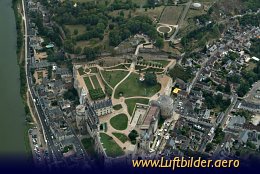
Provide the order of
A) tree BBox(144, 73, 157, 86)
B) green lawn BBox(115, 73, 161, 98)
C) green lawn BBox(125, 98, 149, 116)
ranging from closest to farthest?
green lawn BBox(125, 98, 149, 116), green lawn BBox(115, 73, 161, 98), tree BBox(144, 73, 157, 86)

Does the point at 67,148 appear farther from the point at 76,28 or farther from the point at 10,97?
the point at 76,28

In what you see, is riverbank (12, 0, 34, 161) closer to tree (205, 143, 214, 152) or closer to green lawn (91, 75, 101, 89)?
green lawn (91, 75, 101, 89)

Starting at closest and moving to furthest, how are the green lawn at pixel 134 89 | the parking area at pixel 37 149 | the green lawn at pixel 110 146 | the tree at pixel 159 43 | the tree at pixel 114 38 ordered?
1. the green lawn at pixel 110 146
2. the parking area at pixel 37 149
3. the green lawn at pixel 134 89
4. the tree at pixel 159 43
5. the tree at pixel 114 38

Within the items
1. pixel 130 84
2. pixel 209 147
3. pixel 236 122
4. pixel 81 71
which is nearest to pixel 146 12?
pixel 81 71

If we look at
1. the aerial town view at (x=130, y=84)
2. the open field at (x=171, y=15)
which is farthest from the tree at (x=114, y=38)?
the open field at (x=171, y=15)

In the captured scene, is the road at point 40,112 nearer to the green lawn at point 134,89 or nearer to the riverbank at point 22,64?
the riverbank at point 22,64

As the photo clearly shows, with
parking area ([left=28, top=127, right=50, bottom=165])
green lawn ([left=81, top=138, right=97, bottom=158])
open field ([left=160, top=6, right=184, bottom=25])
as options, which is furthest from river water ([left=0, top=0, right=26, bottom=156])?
open field ([left=160, top=6, right=184, bottom=25])

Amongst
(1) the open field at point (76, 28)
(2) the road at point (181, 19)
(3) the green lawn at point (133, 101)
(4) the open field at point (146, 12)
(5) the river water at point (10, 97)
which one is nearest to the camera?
(5) the river water at point (10, 97)

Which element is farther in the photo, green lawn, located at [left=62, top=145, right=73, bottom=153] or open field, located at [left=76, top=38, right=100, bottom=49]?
open field, located at [left=76, top=38, right=100, bottom=49]
